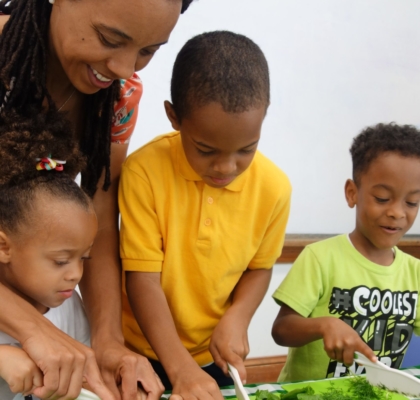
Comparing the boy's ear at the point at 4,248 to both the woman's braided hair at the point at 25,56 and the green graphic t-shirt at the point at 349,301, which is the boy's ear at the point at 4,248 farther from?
the green graphic t-shirt at the point at 349,301

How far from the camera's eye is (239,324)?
3.23 ft

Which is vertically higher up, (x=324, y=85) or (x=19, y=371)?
(x=324, y=85)

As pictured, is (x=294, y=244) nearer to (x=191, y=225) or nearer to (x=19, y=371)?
(x=191, y=225)

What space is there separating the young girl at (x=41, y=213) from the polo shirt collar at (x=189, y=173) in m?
0.19

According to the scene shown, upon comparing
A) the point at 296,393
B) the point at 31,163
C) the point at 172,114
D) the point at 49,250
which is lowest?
the point at 296,393

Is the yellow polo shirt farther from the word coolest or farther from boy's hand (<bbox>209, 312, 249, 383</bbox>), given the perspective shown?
the word coolest

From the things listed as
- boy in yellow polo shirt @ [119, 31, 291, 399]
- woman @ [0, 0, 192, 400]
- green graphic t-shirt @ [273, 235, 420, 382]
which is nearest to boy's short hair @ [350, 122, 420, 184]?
green graphic t-shirt @ [273, 235, 420, 382]

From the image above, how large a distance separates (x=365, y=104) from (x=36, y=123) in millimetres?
1537

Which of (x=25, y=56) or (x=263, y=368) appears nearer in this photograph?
(x=25, y=56)

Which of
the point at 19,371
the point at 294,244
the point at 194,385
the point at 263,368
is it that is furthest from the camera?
the point at 263,368

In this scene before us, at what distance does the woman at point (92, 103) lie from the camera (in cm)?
76

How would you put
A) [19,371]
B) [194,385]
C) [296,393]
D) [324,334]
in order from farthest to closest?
[324,334]
[296,393]
[194,385]
[19,371]

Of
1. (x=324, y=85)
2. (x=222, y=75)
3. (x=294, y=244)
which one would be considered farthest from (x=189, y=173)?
(x=324, y=85)

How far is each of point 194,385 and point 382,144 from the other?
0.72 m
